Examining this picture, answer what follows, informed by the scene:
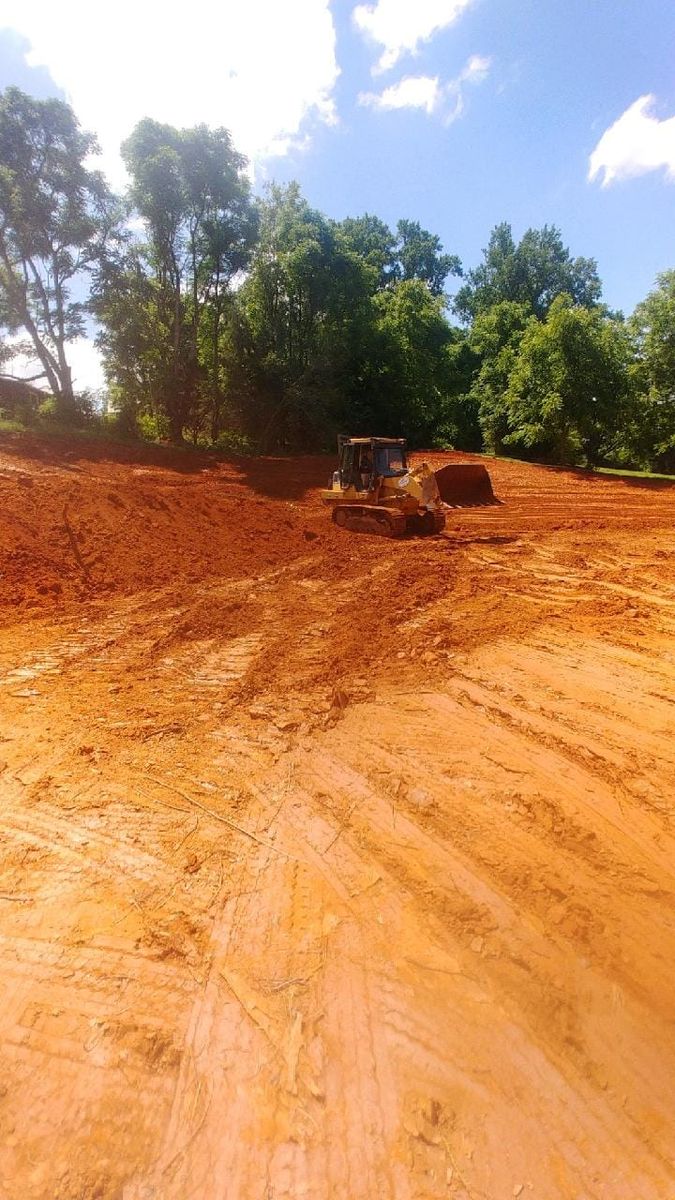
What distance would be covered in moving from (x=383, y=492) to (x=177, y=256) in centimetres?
1599

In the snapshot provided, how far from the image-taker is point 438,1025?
261 cm

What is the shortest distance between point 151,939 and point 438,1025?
152cm

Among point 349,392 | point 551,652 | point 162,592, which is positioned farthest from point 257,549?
point 349,392

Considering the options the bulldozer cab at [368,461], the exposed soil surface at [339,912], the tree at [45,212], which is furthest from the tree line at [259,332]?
the exposed soil surface at [339,912]

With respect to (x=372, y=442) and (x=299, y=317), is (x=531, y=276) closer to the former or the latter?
(x=299, y=317)

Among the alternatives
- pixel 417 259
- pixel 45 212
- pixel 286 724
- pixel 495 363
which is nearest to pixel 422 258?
pixel 417 259

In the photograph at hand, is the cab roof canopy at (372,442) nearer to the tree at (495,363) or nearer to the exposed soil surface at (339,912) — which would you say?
the exposed soil surface at (339,912)

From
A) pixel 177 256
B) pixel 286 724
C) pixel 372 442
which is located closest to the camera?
pixel 286 724

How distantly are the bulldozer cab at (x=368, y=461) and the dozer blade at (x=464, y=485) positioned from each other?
2986 millimetres

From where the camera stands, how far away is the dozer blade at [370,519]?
1255 centimetres

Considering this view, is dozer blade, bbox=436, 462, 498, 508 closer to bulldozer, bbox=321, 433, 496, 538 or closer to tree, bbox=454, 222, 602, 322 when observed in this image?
bulldozer, bbox=321, 433, 496, 538

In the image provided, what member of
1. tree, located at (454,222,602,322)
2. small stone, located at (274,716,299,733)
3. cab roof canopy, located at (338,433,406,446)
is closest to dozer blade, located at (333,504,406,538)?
cab roof canopy, located at (338,433,406,446)

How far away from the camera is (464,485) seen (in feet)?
54.9

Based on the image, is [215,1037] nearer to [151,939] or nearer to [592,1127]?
[151,939]
